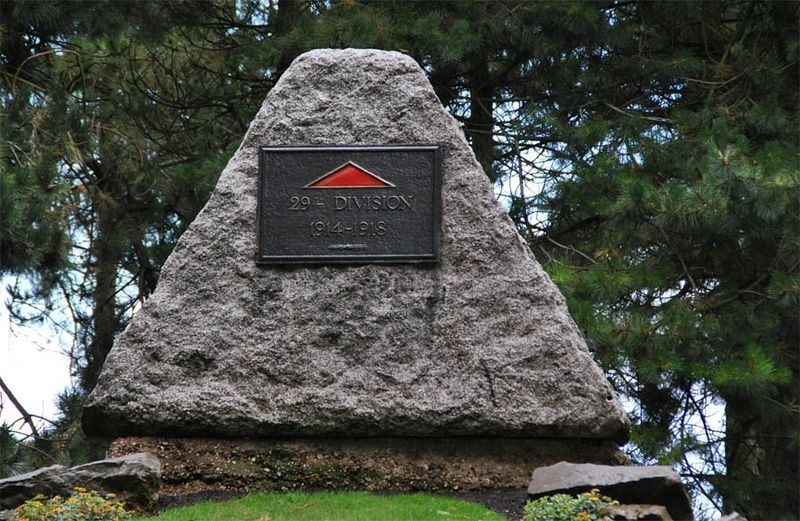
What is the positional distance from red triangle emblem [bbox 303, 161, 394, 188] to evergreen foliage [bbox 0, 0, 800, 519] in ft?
7.00

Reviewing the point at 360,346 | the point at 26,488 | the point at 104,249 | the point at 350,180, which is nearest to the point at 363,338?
the point at 360,346

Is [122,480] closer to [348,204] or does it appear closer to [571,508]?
[348,204]

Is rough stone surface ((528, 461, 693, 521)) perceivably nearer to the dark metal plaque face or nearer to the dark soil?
the dark soil

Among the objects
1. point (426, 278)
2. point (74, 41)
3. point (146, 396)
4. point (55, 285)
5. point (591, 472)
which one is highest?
point (74, 41)

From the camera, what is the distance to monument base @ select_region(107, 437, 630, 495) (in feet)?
20.2

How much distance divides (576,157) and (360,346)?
12.3 ft

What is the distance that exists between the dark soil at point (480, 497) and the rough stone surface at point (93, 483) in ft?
0.47

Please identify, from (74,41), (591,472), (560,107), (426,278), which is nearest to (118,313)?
(74,41)

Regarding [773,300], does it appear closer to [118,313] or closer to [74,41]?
[118,313]

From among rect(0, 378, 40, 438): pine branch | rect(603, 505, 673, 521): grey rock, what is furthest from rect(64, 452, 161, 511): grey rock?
rect(0, 378, 40, 438): pine branch

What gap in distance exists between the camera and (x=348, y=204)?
20.9 feet

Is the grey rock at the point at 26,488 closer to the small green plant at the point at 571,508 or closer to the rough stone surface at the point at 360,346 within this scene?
the rough stone surface at the point at 360,346

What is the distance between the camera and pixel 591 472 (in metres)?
5.59

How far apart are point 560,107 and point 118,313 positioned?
14.9ft
